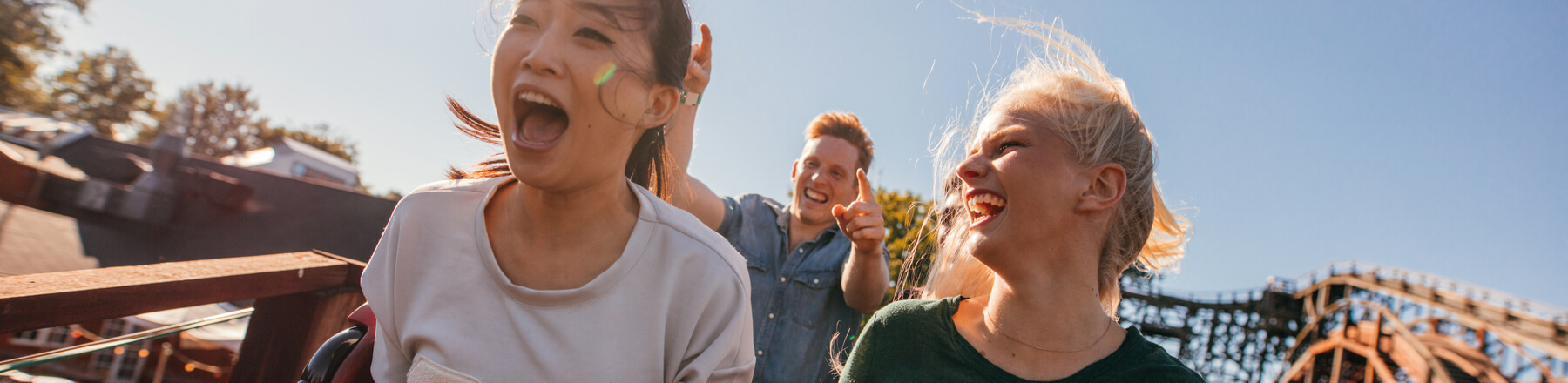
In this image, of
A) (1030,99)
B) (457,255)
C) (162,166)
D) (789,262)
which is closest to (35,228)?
(162,166)

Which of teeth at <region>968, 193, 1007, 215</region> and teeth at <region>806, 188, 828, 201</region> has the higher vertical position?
teeth at <region>806, 188, 828, 201</region>

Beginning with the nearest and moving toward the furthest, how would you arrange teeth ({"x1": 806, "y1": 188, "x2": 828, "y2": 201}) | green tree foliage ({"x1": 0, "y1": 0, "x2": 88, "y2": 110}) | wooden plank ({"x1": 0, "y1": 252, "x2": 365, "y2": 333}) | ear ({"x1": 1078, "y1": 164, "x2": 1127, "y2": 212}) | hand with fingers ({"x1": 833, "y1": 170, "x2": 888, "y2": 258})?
wooden plank ({"x1": 0, "y1": 252, "x2": 365, "y2": 333}) < ear ({"x1": 1078, "y1": 164, "x2": 1127, "y2": 212}) < hand with fingers ({"x1": 833, "y1": 170, "x2": 888, "y2": 258}) < teeth ({"x1": 806, "y1": 188, "x2": 828, "y2": 201}) < green tree foliage ({"x1": 0, "y1": 0, "x2": 88, "y2": 110})

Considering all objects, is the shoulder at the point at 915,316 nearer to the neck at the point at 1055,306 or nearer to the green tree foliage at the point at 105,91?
the neck at the point at 1055,306

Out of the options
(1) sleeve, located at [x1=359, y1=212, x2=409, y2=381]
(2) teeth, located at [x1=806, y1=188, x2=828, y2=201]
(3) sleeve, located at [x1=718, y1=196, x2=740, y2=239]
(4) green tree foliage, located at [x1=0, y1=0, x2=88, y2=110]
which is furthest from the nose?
(4) green tree foliage, located at [x1=0, y1=0, x2=88, y2=110]

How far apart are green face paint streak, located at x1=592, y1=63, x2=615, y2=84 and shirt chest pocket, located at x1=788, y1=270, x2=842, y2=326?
2105 mm

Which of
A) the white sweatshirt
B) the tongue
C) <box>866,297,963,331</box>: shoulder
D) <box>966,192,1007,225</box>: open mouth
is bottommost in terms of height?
the white sweatshirt

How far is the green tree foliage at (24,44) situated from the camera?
2728cm

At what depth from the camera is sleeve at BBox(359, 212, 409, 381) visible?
1.49 m

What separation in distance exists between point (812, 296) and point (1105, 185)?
174cm

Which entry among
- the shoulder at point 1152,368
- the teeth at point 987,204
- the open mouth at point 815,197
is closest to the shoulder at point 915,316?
the teeth at point 987,204

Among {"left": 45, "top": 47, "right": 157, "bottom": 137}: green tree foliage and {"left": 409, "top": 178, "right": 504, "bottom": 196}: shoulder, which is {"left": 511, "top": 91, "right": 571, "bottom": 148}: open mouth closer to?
{"left": 409, "top": 178, "right": 504, "bottom": 196}: shoulder

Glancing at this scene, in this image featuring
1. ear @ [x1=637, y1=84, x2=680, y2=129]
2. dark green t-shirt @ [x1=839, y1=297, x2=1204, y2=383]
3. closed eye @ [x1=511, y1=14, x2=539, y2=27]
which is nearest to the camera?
closed eye @ [x1=511, y1=14, x2=539, y2=27]

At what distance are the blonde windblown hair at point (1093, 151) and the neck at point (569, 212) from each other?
3.30 ft

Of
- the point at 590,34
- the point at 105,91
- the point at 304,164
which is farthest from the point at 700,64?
the point at 105,91
